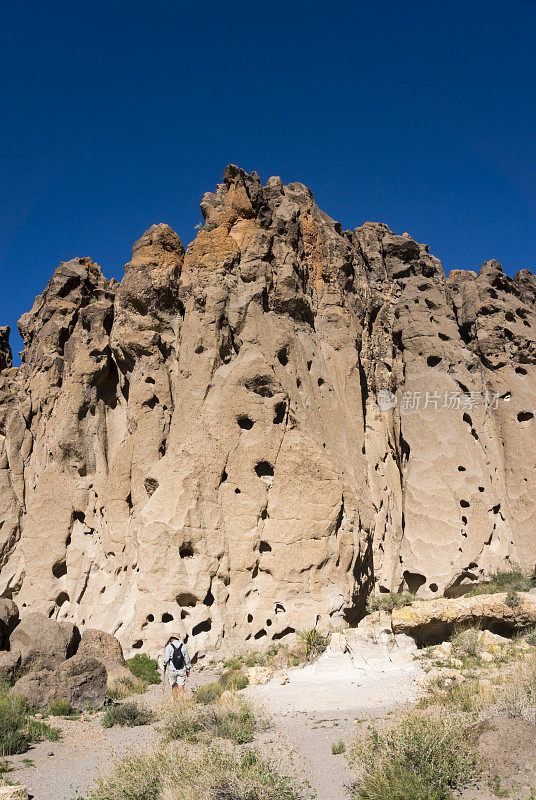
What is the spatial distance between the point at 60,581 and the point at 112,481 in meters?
3.93

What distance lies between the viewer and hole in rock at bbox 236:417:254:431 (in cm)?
1928

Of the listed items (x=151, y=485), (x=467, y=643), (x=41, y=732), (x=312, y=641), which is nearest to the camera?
(x=41, y=732)

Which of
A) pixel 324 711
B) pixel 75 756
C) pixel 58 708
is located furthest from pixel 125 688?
pixel 324 711

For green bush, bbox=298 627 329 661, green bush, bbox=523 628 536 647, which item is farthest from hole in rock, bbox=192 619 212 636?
green bush, bbox=523 628 536 647

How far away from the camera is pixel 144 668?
580 inches

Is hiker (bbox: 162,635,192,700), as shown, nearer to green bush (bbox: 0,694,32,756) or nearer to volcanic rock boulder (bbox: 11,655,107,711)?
volcanic rock boulder (bbox: 11,655,107,711)

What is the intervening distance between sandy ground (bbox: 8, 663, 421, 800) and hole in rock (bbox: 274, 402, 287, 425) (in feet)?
27.2

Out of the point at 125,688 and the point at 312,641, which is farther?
the point at 312,641

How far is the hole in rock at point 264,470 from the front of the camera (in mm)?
18859

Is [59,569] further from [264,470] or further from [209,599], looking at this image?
[264,470]

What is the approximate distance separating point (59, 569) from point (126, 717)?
12332 mm

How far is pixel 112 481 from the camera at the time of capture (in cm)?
2162

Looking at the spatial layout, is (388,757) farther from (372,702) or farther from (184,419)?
(184,419)

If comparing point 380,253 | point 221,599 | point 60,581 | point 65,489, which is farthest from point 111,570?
point 380,253
